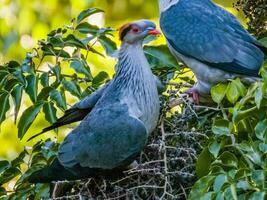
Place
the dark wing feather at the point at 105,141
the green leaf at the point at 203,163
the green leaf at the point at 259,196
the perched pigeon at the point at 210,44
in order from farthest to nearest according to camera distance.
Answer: the perched pigeon at the point at 210,44
the dark wing feather at the point at 105,141
the green leaf at the point at 203,163
the green leaf at the point at 259,196

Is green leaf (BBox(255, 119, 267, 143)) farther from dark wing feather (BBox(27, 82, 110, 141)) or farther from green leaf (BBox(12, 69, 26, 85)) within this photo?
green leaf (BBox(12, 69, 26, 85))

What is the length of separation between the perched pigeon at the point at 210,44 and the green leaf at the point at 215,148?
50 cm

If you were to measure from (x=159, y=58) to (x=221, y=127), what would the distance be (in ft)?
2.46

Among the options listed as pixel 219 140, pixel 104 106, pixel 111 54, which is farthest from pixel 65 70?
pixel 219 140

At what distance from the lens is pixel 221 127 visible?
2199 mm

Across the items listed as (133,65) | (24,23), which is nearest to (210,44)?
(133,65)

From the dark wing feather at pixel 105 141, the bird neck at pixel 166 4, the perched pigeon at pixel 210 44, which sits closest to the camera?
the dark wing feather at pixel 105 141

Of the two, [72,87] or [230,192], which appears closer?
[230,192]

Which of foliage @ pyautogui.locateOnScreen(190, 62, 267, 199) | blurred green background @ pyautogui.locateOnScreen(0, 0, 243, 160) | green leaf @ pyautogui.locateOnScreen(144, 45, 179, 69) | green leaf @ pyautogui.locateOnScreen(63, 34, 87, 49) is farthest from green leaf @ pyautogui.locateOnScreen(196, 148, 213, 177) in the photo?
blurred green background @ pyautogui.locateOnScreen(0, 0, 243, 160)

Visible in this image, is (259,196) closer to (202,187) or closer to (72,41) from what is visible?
(202,187)

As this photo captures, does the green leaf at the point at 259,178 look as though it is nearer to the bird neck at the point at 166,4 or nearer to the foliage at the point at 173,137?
the foliage at the point at 173,137

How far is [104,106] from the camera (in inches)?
103

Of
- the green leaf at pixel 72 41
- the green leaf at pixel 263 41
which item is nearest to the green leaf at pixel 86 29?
the green leaf at pixel 72 41

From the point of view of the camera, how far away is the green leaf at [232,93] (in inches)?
88.9
